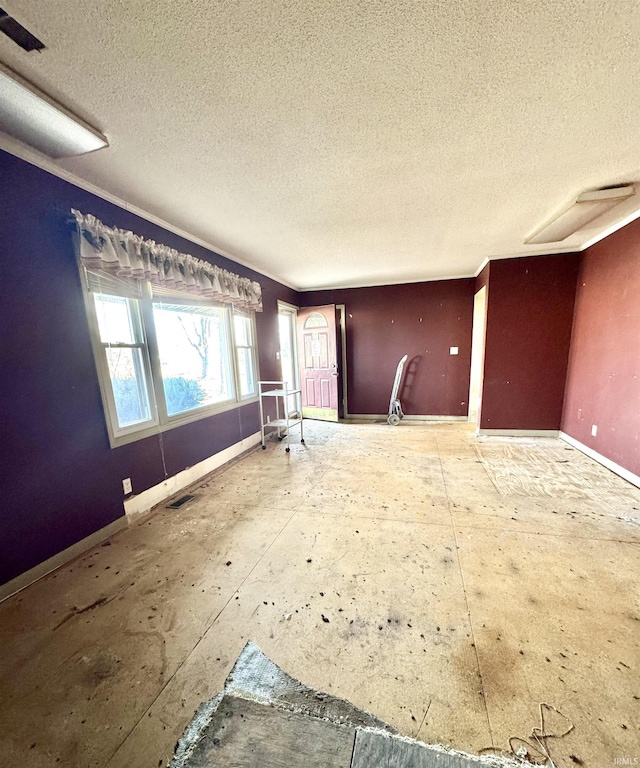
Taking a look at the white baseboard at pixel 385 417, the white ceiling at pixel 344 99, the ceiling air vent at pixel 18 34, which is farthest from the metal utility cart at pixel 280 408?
the ceiling air vent at pixel 18 34

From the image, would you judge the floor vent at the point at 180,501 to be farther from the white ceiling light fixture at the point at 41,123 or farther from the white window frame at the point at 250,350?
the white ceiling light fixture at the point at 41,123

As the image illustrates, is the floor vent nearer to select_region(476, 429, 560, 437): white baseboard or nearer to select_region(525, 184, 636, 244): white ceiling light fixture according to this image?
select_region(476, 429, 560, 437): white baseboard

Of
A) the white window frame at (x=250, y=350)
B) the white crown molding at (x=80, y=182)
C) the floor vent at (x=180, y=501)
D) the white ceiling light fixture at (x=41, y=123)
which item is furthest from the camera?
the white window frame at (x=250, y=350)

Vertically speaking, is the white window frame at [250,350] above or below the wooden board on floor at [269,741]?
above

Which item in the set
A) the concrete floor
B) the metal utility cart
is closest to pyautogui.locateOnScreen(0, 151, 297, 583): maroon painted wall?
the concrete floor

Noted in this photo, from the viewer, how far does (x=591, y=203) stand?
2271 millimetres

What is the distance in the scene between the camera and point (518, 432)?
4.09 metres

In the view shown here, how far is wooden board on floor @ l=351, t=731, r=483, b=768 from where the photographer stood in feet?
2.95

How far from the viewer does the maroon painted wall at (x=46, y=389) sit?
162 centimetres

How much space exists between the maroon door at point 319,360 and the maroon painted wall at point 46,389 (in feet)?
10.8

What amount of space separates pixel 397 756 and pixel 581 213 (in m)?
3.71

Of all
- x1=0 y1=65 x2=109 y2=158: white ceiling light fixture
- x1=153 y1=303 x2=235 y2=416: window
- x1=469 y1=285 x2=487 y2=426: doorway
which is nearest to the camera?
x1=0 y1=65 x2=109 y2=158: white ceiling light fixture

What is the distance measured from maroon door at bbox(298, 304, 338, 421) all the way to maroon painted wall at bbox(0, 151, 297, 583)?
3278 mm

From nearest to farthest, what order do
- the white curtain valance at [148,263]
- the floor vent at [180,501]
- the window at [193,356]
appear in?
the white curtain valance at [148,263] → the floor vent at [180,501] → the window at [193,356]
